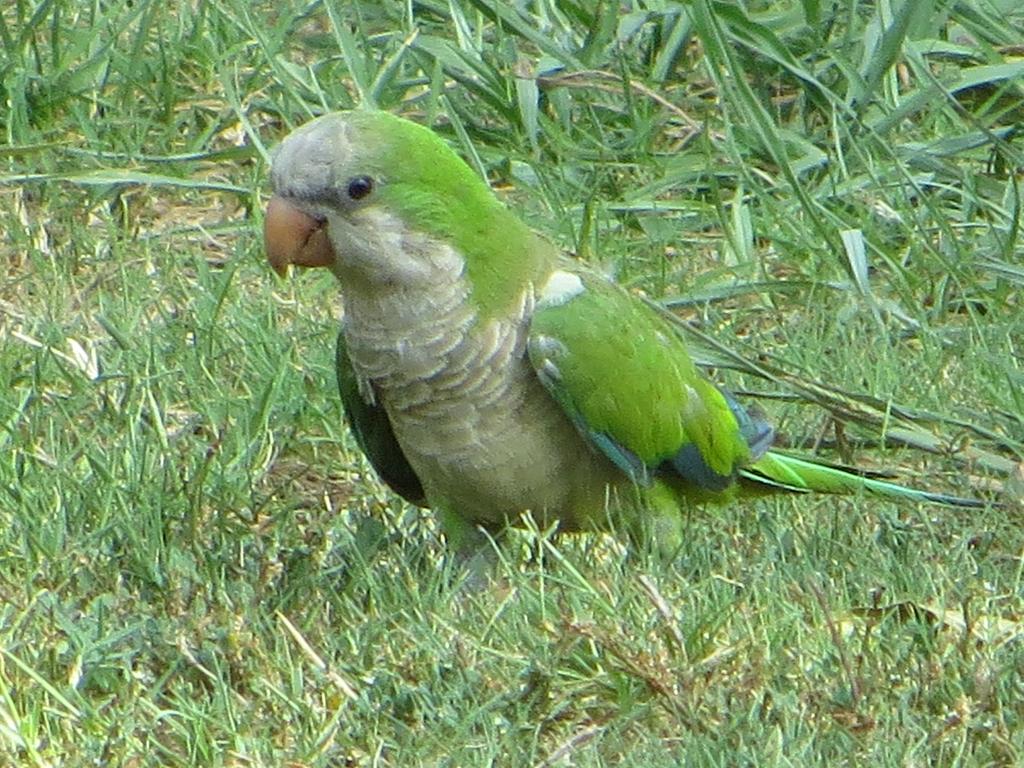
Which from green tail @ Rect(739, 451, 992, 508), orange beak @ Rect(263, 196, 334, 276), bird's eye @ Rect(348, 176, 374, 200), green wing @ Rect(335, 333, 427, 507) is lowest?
green tail @ Rect(739, 451, 992, 508)

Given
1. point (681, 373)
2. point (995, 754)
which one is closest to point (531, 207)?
point (681, 373)

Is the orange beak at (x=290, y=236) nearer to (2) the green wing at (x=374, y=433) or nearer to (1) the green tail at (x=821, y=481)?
(2) the green wing at (x=374, y=433)

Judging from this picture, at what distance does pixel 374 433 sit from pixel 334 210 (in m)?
0.48

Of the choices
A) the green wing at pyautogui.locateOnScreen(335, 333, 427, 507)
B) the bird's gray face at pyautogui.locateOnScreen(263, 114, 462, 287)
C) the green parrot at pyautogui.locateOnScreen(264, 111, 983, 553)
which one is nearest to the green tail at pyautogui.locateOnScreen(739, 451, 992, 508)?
the green parrot at pyautogui.locateOnScreen(264, 111, 983, 553)

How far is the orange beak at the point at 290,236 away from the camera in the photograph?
3186 mm

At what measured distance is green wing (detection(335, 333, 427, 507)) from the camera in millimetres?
3492

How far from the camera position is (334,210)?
10.5 ft

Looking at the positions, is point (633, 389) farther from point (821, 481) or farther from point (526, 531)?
point (821, 481)

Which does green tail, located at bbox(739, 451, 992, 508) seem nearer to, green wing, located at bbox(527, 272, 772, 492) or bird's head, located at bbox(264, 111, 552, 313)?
green wing, located at bbox(527, 272, 772, 492)

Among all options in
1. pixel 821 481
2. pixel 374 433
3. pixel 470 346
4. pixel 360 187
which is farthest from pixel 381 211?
pixel 821 481

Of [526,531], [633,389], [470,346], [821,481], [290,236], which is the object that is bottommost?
[821,481]

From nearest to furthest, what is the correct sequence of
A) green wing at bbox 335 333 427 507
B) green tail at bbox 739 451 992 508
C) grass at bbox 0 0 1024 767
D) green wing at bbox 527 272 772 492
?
1. grass at bbox 0 0 1024 767
2. green wing at bbox 527 272 772 492
3. green wing at bbox 335 333 427 507
4. green tail at bbox 739 451 992 508

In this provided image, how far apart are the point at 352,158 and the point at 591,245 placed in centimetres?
162

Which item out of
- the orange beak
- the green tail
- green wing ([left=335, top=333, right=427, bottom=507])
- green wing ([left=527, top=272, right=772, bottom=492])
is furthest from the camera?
the green tail
